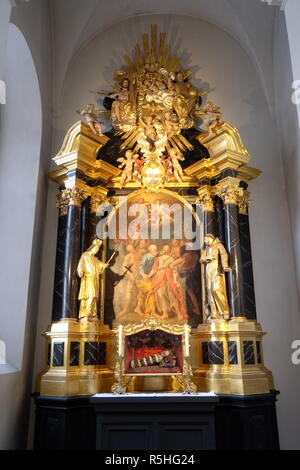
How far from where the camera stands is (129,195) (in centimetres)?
814

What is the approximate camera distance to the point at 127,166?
8023 mm

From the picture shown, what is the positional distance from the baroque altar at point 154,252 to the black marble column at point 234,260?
0.06 ft

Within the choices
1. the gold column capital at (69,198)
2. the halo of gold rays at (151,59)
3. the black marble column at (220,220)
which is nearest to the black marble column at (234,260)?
the black marble column at (220,220)

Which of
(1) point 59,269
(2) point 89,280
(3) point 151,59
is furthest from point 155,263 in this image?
(3) point 151,59

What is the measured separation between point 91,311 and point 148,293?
1.13 m

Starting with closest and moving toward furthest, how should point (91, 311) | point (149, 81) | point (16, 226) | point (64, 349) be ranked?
point (64, 349) → point (91, 311) → point (16, 226) → point (149, 81)

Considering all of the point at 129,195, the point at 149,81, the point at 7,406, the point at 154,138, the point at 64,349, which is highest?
the point at 149,81

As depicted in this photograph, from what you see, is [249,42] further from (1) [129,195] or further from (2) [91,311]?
(2) [91,311]

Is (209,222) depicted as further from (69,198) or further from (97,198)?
(69,198)

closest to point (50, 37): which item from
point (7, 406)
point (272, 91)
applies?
point (272, 91)

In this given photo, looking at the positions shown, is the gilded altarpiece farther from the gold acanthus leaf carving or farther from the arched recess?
the arched recess

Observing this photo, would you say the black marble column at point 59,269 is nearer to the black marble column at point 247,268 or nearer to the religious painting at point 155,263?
the religious painting at point 155,263

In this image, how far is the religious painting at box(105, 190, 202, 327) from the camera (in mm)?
7504

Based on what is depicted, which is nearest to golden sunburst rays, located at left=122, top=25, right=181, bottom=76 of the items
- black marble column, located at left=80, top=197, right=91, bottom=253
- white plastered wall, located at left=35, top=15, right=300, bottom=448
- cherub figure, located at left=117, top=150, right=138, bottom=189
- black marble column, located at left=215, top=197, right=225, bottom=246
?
white plastered wall, located at left=35, top=15, right=300, bottom=448
